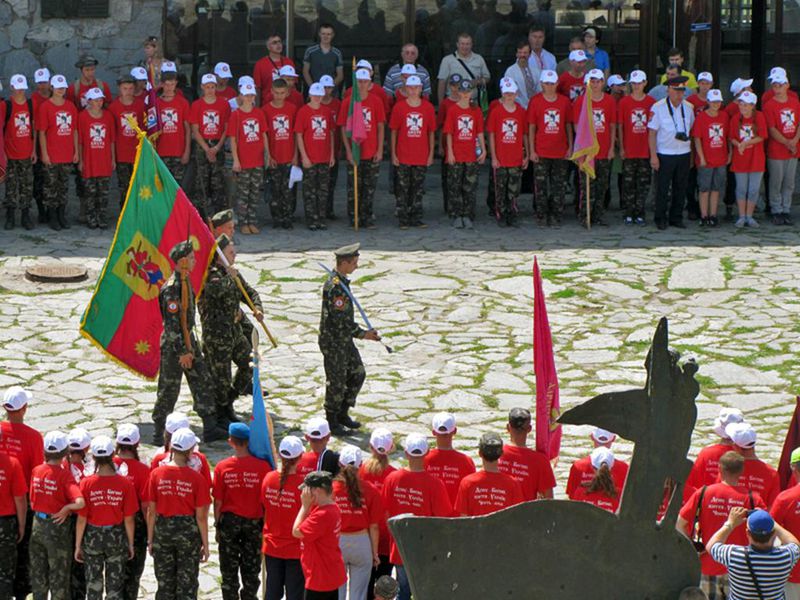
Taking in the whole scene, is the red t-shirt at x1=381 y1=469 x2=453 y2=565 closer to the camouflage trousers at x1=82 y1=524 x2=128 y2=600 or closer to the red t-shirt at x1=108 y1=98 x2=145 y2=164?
the camouflage trousers at x1=82 y1=524 x2=128 y2=600

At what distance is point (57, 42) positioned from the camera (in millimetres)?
20891

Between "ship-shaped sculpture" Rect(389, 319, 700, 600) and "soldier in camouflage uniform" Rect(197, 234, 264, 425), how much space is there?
25.8 ft

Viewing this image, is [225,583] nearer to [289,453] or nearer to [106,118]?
[289,453]

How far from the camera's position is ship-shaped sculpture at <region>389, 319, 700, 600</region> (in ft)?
15.5

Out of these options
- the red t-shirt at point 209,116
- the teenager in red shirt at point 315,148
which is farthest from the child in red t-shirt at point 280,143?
the red t-shirt at point 209,116

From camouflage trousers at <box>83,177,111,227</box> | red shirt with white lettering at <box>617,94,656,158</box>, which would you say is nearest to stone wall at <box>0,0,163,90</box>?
camouflage trousers at <box>83,177,111,227</box>

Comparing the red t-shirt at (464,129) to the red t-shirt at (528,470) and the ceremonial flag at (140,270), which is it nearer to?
the ceremonial flag at (140,270)

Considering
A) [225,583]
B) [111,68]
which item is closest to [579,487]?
[225,583]

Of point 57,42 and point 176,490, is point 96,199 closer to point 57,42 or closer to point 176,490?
point 57,42

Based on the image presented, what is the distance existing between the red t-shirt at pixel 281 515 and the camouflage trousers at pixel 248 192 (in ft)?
33.4

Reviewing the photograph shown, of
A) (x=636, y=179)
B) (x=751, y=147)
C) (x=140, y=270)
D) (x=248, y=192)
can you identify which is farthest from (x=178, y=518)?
(x=751, y=147)

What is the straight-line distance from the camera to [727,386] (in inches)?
529

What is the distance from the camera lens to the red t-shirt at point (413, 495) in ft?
29.7

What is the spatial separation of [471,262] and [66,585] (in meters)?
8.97
